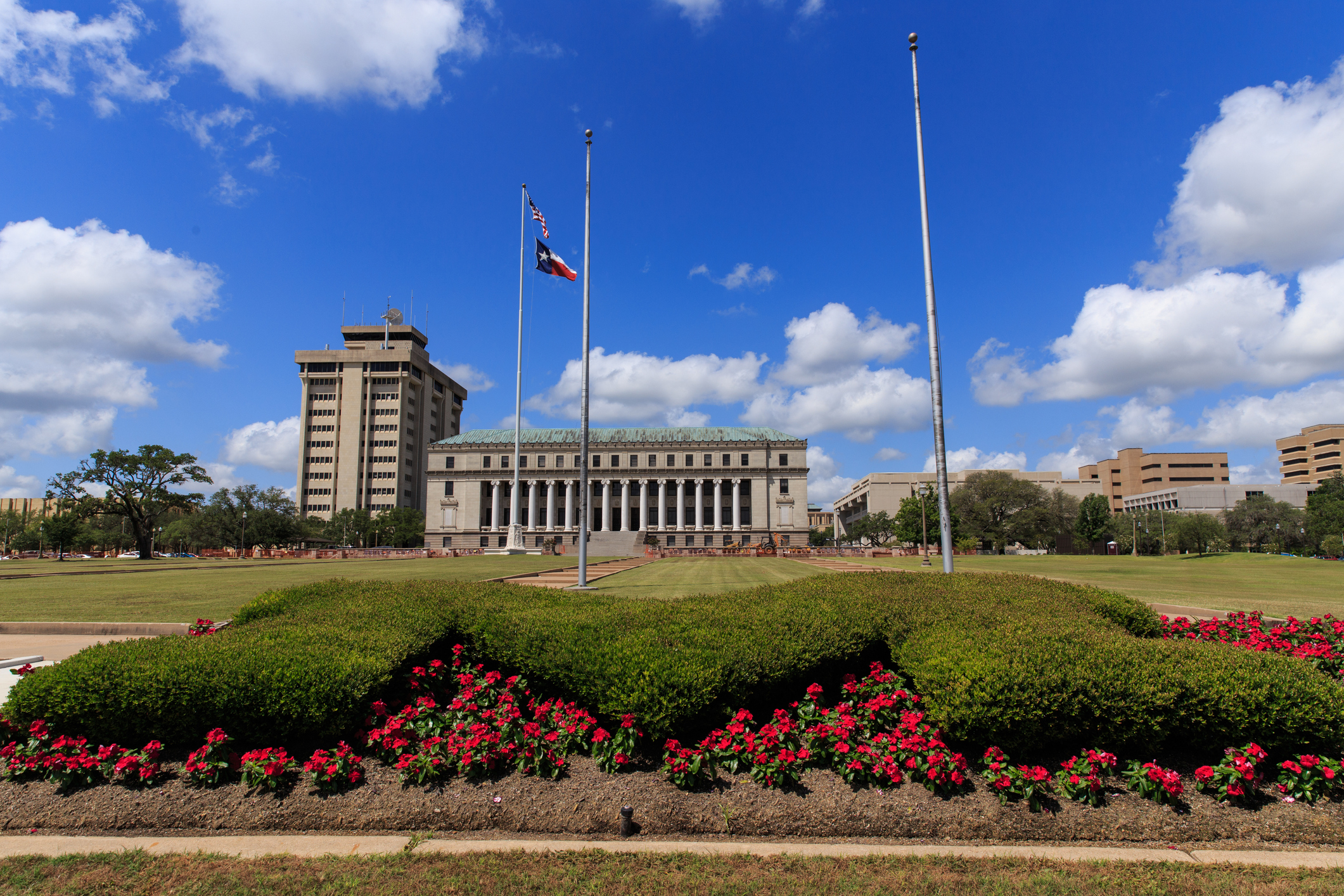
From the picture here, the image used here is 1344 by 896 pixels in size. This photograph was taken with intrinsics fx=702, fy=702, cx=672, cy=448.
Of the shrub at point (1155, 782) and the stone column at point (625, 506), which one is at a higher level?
the stone column at point (625, 506)

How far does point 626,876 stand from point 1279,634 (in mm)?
10202

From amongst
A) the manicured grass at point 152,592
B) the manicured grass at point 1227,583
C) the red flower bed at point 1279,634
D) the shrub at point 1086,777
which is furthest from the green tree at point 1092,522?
the shrub at point 1086,777

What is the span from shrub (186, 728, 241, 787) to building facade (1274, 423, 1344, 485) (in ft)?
666

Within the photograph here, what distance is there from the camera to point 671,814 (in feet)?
18.2

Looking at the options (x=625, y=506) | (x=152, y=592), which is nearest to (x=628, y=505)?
(x=625, y=506)

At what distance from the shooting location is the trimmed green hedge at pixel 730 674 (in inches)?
228

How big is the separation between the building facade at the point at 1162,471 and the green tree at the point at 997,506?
67.0m

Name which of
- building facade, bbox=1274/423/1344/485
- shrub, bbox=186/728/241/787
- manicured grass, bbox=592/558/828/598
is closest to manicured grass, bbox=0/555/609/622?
manicured grass, bbox=592/558/828/598

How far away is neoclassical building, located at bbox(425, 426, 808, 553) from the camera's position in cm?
11300

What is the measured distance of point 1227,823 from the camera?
5422 mm

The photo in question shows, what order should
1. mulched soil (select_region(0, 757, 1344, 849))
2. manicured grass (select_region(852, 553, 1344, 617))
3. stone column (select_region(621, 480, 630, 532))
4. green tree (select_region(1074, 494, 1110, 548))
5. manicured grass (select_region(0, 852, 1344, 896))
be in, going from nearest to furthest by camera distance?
manicured grass (select_region(0, 852, 1344, 896))
mulched soil (select_region(0, 757, 1344, 849))
manicured grass (select_region(852, 553, 1344, 617))
green tree (select_region(1074, 494, 1110, 548))
stone column (select_region(621, 480, 630, 532))

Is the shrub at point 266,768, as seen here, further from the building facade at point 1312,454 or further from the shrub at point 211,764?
the building facade at point 1312,454

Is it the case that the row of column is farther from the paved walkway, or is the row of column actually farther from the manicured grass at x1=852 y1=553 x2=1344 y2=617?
the paved walkway

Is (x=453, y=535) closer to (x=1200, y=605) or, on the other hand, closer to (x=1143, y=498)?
(x=1200, y=605)
